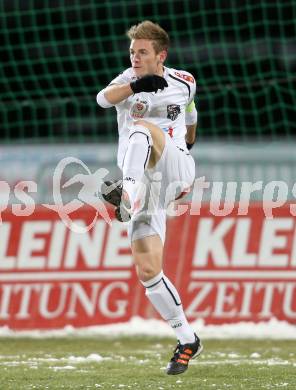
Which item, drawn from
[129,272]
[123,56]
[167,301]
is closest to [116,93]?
[167,301]

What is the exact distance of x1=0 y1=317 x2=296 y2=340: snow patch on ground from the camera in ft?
29.6

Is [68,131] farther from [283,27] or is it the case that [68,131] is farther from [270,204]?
[270,204]

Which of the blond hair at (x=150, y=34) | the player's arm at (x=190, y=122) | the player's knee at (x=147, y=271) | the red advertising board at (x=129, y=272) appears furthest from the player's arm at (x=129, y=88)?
the red advertising board at (x=129, y=272)

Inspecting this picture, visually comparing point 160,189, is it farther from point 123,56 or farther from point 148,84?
point 123,56

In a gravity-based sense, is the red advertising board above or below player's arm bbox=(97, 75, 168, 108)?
below

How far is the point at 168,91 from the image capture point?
654cm

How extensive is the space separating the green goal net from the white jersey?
7370 millimetres

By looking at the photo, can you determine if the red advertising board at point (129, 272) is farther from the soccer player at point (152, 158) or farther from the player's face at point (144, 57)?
the player's face at point (144, 57)

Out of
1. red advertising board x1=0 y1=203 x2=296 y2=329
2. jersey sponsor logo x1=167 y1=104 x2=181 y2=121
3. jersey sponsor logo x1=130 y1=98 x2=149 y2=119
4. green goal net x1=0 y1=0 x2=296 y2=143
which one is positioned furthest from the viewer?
green goal net x1=0 y1=0 x2=296 y2=143

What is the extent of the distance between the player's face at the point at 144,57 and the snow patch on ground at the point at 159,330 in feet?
10.6

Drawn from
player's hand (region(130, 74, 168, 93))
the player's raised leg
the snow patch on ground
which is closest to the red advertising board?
the snow patch on ground

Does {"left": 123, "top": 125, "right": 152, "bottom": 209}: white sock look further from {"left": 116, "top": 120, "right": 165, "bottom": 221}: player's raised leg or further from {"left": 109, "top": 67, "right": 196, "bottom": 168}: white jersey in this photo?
{"left": 109, "top": 67, "right": 196, "bottom": 168}: white jersey

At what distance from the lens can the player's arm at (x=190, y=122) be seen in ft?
22.5

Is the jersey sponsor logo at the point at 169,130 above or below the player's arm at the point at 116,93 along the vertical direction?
below
